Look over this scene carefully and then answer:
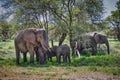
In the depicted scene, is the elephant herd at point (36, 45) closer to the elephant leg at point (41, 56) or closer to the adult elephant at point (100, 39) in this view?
the elephant leg at point (41, 56)

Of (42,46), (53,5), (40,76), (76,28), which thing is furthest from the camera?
(53,5)

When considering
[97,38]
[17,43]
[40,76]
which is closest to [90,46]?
[97,38]

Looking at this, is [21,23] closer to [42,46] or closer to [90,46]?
[90,46]

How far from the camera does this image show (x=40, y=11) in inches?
1054

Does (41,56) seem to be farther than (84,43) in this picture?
No

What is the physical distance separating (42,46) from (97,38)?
1000 centimetres

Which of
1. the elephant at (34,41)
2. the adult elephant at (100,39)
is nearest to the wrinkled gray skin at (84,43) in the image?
the adult elephant at (100,39)

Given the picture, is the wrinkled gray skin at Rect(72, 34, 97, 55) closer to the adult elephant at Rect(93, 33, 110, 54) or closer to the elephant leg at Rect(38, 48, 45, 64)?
the adult elephant at Rect(93, 33, 110, 54)

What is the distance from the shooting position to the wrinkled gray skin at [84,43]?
26956 mm

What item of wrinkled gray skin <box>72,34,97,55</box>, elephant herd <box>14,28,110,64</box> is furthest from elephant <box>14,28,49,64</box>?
wrinkled gray skin <box>72,34,97,55</box>

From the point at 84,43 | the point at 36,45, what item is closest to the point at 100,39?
the point at 84,43

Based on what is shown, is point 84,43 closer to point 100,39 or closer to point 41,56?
point 100,39

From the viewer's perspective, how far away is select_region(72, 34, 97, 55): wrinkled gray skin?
26956 mm

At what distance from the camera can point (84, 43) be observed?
2730cm
